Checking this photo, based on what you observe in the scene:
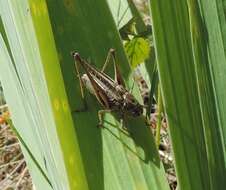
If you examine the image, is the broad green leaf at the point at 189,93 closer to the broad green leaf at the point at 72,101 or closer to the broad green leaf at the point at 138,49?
the broad green leaf at the point at 72,101

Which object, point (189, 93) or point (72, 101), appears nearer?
point (189, 93)

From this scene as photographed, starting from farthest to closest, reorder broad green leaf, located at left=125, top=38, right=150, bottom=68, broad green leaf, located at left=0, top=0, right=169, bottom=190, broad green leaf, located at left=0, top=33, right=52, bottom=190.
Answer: broad green leaf, located at left=125, top=38, right=150, bottom=68
broad green leaf, located at left=0, top=33, right=52, bottom=190
broad green leaf, located at left=0, top=0, right=169, bottom=190

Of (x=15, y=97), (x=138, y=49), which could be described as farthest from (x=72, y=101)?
(x=138, y=49)

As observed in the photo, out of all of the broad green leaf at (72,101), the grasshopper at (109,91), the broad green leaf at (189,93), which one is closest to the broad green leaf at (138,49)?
the grasshopper at (109,91)

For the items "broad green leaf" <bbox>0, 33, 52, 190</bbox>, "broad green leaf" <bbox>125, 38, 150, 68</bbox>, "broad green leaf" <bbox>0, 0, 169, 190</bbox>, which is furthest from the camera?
"broad green leaf" <bbox>125, 38, 150, 68</bbox>

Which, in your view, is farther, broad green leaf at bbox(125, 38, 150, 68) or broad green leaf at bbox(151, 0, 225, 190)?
broad green leaf at bbox(125, 38, 150, 68)

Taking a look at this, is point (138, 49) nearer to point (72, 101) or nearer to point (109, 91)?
point (109, 91)

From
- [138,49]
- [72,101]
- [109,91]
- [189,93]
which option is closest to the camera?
[189,93]

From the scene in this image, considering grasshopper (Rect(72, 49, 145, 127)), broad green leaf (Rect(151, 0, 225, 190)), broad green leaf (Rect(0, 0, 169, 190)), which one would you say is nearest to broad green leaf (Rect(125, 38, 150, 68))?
grasshopper (Rect(72, 49, 145, 127))

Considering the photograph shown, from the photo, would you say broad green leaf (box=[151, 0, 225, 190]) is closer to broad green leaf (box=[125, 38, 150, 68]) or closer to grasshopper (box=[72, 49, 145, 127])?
grasshopper (box=[72, 49, 145, 127])
